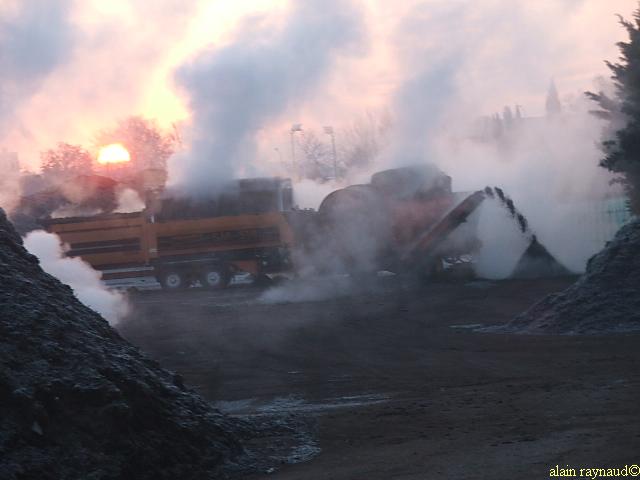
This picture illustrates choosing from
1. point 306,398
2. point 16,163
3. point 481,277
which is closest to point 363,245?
point 481,277

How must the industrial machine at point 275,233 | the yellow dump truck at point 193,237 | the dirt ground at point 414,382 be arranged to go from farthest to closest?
the yellow dump truck at point 193,237, the industrial machine at point 275,233, the dirt ground at point 414,382

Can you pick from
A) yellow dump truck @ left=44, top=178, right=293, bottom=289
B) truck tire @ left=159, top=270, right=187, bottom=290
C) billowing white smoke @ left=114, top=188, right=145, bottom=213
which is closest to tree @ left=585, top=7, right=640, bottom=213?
yellow dump truck @ left=44, top=178, right=293, bottom=289

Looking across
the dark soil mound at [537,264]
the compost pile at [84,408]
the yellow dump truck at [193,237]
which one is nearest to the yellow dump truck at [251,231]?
the yellow dump truck at [193,237]

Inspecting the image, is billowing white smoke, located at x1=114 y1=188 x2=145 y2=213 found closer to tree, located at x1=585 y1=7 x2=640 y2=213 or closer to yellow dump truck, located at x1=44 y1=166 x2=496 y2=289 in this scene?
yellow dump truck, located at x1=44 y1=166 x2=496 y2=289

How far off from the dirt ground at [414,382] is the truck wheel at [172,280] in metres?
9.35

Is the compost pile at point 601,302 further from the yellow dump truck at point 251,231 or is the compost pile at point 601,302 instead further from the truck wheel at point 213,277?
the truck wheel at point 213,277

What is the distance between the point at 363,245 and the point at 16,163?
13508 mm

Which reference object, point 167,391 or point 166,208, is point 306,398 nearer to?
point 167,391

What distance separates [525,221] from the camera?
2903 cm

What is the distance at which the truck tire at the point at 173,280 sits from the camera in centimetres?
3328

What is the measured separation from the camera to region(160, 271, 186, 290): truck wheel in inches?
1310

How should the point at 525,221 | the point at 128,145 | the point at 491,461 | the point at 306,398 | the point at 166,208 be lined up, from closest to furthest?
the point at 491,461
the point at 306,398
the point at 525,221
the point at 166,208
the point at 128,145

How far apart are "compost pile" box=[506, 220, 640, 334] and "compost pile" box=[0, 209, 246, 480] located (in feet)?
29.5

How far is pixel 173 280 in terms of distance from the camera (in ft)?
109
